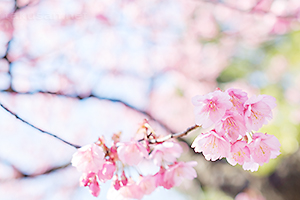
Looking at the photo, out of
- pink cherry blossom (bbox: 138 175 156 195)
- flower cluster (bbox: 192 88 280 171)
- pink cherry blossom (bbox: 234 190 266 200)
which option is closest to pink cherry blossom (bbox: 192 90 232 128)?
flower cluster (bbox: 192 88 280 171)

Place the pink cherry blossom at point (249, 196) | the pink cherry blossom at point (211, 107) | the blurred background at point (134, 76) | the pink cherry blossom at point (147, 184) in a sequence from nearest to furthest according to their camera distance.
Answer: the pink cherry blossom at point (211, 107) → the pink cherry blossom at point (147, 184) → the blurred background at point (134, 76) → the pink cherry blossom at point (249, 196)

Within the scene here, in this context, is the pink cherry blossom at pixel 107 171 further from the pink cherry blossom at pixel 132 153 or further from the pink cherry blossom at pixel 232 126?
the pink cherry blossom at pixel 232 126

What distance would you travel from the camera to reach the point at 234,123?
24.2 inches

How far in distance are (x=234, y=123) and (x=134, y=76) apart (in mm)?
978

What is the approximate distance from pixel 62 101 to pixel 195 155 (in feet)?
2.80

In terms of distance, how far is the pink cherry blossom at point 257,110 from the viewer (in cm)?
62

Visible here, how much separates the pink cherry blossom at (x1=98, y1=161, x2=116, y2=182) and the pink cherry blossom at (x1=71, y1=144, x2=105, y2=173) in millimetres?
19

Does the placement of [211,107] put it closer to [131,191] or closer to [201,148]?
[201,148]

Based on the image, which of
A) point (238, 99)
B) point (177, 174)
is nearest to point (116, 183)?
point (177, 174)

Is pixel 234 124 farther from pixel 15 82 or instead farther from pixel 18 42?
pixel 18 42

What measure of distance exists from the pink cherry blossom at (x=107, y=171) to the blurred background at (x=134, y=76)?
21.8 inches

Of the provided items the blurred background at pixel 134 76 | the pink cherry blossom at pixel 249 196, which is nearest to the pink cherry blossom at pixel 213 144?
the blurred background at pixel 134 76

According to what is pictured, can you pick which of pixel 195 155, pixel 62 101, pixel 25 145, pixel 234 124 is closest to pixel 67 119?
pixel 62 101

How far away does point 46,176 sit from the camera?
1.21 m
